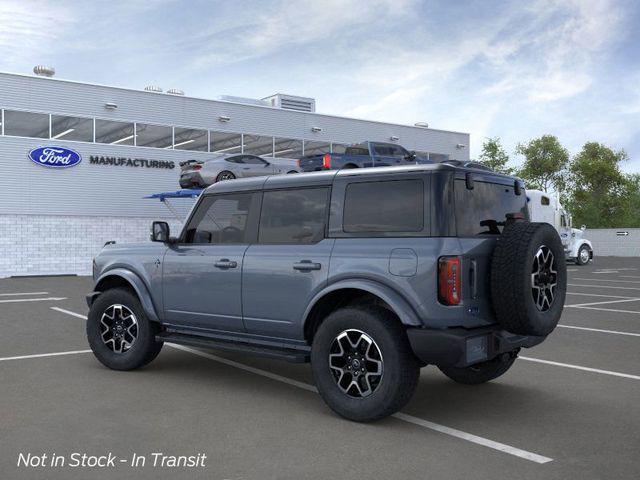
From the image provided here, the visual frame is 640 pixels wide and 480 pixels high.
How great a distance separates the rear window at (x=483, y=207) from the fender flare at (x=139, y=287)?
331 cm

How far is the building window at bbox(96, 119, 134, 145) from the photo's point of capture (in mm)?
27672

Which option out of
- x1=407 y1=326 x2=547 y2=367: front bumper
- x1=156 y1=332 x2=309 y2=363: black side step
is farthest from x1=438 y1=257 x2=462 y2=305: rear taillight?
x1=156 y1=332 x2=309 y2=363: black side step

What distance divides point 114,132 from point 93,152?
1282 mm

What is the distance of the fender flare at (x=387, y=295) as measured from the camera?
16.0ft

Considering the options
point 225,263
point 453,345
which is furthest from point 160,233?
point 453,345

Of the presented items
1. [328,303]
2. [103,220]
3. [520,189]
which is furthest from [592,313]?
[103,220]

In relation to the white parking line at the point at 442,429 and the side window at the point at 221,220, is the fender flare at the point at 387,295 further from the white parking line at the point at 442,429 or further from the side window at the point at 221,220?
the side window at the point at 221,220

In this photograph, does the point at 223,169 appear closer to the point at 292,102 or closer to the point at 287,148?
the point at 287,148

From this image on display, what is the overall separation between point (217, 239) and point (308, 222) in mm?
1115

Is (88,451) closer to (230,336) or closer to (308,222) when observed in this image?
A: (230,336)

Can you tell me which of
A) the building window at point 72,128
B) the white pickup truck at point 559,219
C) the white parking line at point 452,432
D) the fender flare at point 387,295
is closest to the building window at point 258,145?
the building window at point 72,128

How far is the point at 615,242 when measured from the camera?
46500 millimetres

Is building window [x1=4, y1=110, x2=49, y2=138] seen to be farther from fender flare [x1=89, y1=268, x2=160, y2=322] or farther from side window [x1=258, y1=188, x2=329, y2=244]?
side window [x1=258, y1=188, x2=329, y2=244]

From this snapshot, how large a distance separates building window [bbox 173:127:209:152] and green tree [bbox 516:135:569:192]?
4291cm
